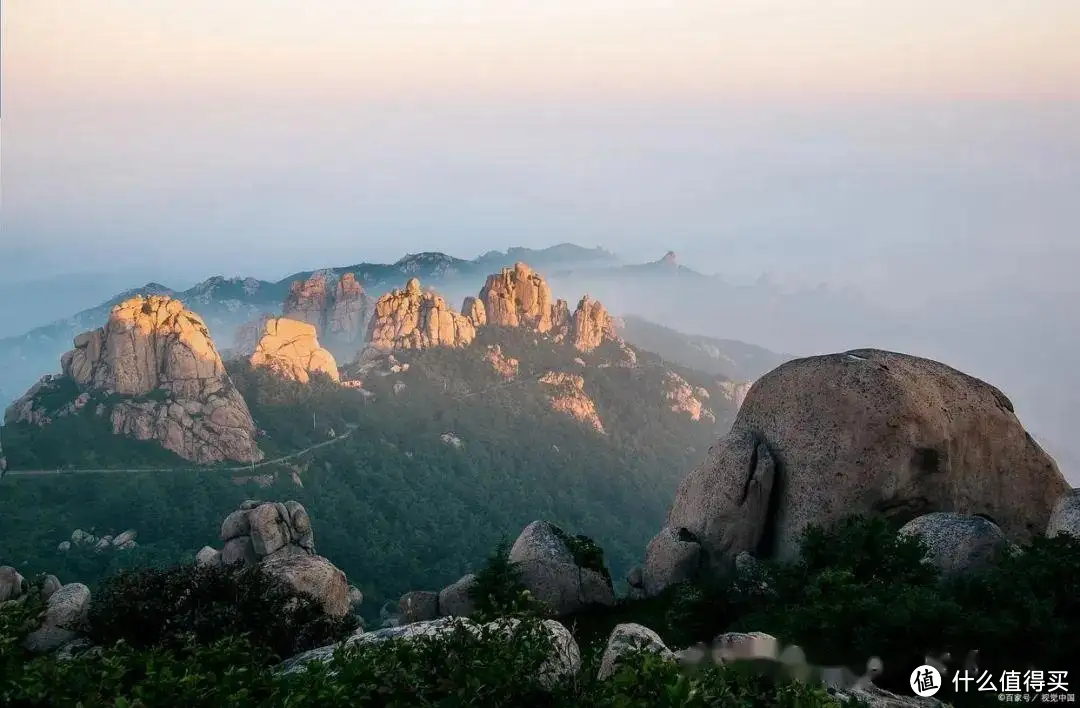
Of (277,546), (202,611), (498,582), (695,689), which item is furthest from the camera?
(277,546)

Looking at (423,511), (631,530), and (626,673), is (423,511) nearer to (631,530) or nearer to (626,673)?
(631,530)

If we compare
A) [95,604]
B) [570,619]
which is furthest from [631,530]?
[95,604]

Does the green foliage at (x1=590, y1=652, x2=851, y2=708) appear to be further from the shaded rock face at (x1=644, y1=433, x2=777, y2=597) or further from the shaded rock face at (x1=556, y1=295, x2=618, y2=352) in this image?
the shaded rock face at (x1=556, y1=295, x2=618, y2=352)

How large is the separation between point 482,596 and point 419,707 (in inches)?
487

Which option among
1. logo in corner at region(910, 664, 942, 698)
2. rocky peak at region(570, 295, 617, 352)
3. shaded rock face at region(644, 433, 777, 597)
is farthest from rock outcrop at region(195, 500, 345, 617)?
rocky peak at region(570, 295, 617, 352)

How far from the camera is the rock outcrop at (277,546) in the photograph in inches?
931

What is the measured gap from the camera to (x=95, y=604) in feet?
65.0

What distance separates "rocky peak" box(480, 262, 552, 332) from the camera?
152625 mm

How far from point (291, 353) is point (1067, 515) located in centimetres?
11006

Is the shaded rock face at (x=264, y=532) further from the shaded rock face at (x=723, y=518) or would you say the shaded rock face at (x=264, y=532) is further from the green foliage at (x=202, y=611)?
the shaded rock face at (x=723, y=518)

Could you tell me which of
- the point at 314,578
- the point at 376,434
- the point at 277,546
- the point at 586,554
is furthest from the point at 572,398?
the point at 314,578

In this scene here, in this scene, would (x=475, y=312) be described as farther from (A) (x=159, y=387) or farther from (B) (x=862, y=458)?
(B) (x=862, y=458)

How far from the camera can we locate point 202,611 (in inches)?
Answer: 720

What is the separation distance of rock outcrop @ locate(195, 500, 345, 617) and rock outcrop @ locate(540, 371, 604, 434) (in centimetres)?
10254
